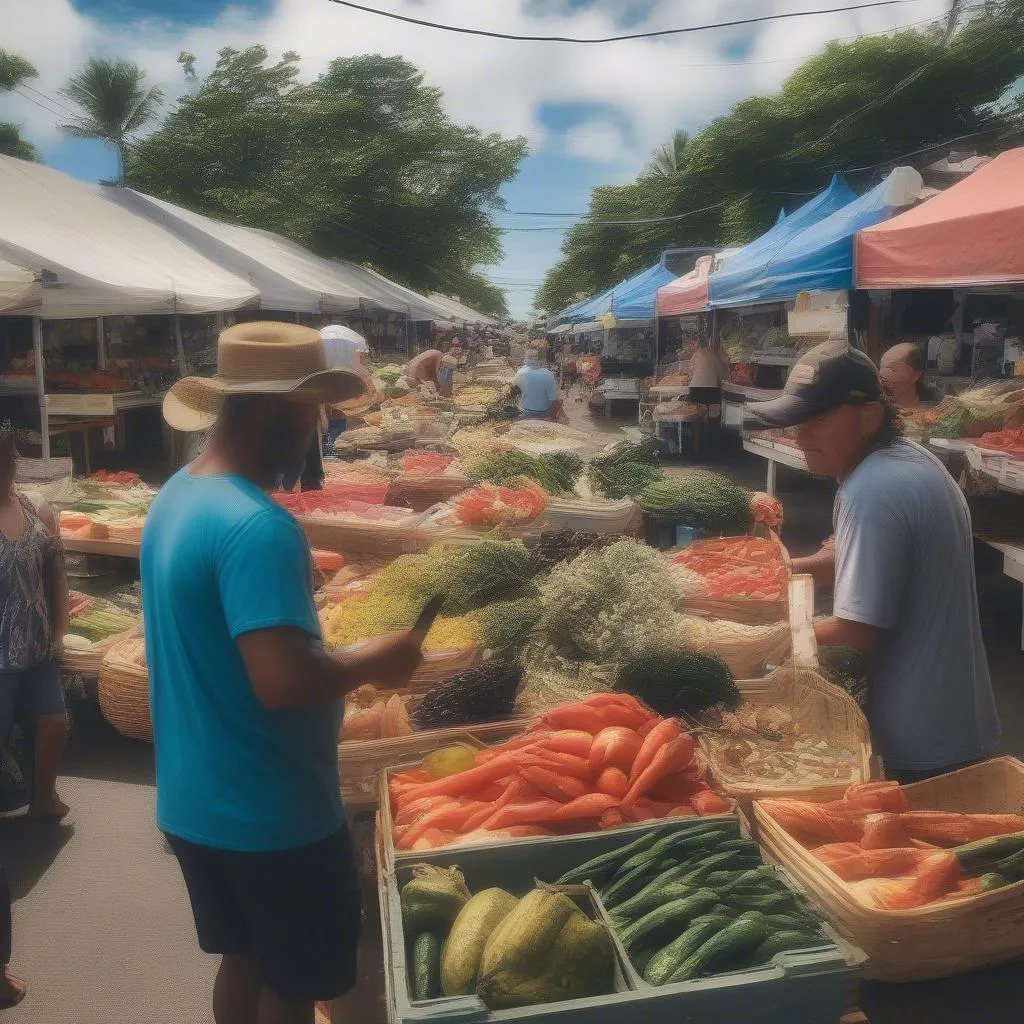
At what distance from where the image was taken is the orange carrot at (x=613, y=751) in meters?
2.82

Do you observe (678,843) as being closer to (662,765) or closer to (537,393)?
(662,765)

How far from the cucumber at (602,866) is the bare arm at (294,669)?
87 cm

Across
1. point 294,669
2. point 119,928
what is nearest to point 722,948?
point 294,669

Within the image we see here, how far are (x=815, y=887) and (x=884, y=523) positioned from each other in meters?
0.95

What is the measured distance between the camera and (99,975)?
3.31 metres

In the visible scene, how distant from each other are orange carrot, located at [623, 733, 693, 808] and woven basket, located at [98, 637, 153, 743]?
3043 mm

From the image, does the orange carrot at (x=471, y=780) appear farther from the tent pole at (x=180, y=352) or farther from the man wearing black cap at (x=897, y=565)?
the tent pole at (x=180, y=352)

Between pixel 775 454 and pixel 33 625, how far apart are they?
25.3 feet

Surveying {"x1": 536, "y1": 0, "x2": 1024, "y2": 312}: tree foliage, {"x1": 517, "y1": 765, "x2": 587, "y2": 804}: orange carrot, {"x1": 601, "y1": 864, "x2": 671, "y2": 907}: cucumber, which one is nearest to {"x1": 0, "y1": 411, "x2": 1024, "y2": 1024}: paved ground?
{"x1": 601, "y1": 864, "x2": 671, "y2": 907}: cucumber

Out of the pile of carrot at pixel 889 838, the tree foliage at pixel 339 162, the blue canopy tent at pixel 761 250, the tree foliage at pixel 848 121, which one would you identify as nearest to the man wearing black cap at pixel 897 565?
the pile of carrot at pixel 889 838

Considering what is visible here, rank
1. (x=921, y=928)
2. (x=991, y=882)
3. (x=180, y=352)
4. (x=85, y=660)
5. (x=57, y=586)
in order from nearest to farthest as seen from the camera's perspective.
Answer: (x=921, y=928) → (x=991, y=882) → (x=57, y=586) → (x=85, y=660) → (x=180, y=352)

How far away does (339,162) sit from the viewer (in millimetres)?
36906

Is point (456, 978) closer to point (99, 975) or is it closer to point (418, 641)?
point (418, 641)

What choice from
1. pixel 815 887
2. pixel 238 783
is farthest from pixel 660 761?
pixel 238 783
